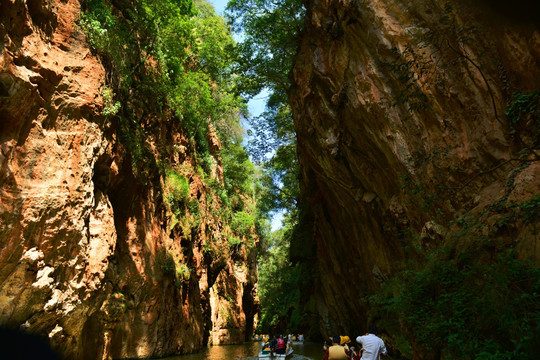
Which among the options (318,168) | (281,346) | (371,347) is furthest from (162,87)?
(371,347)

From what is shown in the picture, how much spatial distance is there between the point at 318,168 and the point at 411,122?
7587 mm

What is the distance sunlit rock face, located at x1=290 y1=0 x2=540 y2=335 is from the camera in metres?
6.89

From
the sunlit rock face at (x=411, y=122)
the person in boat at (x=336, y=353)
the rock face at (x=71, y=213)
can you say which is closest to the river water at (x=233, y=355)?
the rock face at (x=71, y=213)

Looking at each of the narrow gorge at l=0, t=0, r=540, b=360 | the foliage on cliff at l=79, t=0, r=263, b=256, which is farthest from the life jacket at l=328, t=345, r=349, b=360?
the foliage on cliff at l=79, t=0, r=263, b=256

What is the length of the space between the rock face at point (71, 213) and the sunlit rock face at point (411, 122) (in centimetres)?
834

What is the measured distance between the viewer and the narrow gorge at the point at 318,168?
572 cm

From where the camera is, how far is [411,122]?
9.81 meters

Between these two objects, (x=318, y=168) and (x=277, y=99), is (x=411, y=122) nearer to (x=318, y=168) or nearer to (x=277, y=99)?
(x=318, y=168)

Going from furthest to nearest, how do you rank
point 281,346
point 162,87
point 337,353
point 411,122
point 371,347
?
point 281,346 < point 162,87 < point 411,122 < point 337,353 < point 371,347

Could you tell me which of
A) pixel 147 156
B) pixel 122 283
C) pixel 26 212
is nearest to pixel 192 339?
pixel 122 283

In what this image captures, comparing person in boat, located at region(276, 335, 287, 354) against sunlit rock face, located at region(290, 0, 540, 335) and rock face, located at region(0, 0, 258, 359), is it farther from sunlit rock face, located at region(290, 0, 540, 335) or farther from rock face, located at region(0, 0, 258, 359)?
rock face, located at region(0, 0, 258, 359)

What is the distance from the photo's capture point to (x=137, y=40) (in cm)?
1585

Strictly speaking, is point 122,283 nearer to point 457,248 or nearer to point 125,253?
point 125,253

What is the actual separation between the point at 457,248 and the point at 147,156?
1288 cm
